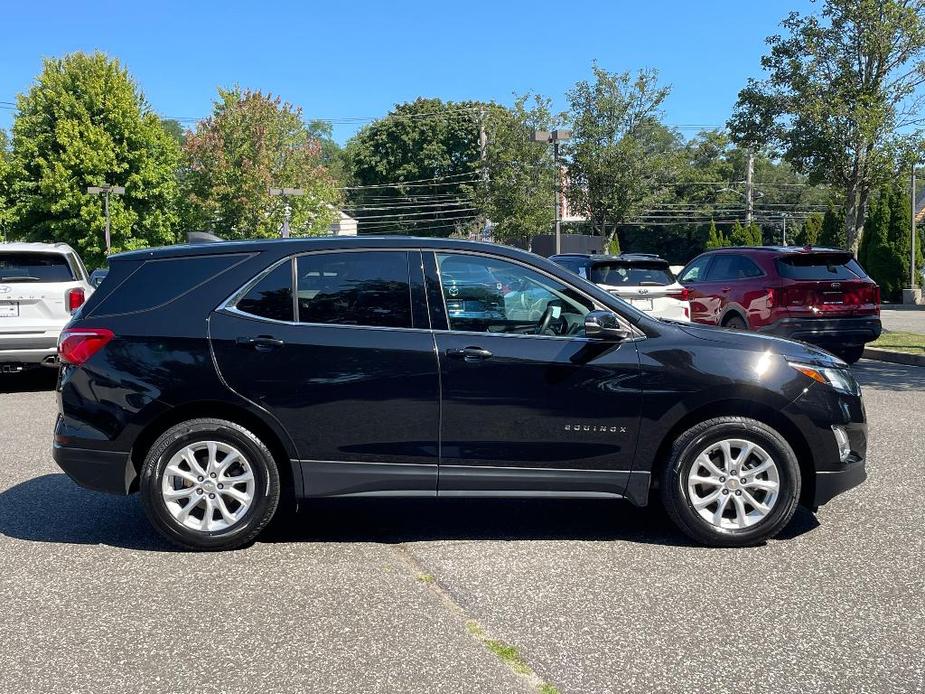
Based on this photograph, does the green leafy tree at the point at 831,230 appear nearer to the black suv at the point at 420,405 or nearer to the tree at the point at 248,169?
the tree at the point at 248,169

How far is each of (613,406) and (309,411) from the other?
166 centimetres

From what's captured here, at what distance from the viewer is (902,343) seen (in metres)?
15.7

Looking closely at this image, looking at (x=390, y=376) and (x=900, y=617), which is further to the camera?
(x=390, y=376)

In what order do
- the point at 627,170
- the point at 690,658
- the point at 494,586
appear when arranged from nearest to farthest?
the point at 690,658 < the point at 494,586 < the point at 627,170

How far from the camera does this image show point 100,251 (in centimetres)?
4622

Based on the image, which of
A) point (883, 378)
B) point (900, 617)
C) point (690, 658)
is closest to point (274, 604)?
point (690, 658)

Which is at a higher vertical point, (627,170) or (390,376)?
(627,170)

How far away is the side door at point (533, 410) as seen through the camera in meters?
5.09

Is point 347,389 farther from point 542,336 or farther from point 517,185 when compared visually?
point 517,185

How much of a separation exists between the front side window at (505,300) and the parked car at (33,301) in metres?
7.66

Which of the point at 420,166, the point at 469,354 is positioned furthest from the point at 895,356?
the point at 420,166

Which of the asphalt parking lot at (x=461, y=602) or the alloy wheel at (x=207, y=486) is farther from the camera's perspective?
the alloy wheel at (x=207, y=486)

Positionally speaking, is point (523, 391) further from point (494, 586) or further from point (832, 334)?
point (832, 334)

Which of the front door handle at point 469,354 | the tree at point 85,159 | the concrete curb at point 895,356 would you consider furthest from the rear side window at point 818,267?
the tree at point 85,159
